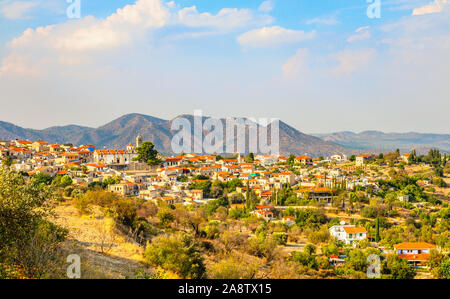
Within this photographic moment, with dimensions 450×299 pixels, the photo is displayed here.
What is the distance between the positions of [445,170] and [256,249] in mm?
50330

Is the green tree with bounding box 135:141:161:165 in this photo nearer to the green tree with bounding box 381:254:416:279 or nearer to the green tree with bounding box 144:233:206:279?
the green tree with bounding box 381:254:416:279

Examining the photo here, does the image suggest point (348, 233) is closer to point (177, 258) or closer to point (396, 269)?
point (396, 269)

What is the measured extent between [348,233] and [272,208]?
9153 millimetres

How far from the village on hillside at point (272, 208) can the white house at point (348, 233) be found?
0.28 feet

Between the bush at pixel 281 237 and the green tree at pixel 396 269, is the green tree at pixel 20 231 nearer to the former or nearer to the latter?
the green tree at pixel 396 269

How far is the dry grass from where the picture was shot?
32.8ft

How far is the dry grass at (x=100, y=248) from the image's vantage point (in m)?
10.0

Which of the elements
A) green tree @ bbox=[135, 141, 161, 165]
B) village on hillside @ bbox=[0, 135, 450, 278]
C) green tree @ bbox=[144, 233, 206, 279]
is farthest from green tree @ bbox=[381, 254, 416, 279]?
green tree @ bbox=[135, 141, 161, 165]

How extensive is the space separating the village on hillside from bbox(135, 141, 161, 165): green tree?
147 millimetres

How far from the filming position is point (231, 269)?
11469mm

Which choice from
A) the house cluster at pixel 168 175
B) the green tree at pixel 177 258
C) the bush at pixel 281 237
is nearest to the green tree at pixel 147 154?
the house cluster at pixel 168 175

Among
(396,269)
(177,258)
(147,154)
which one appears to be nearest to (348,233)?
(396,269)

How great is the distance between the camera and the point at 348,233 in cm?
2869
